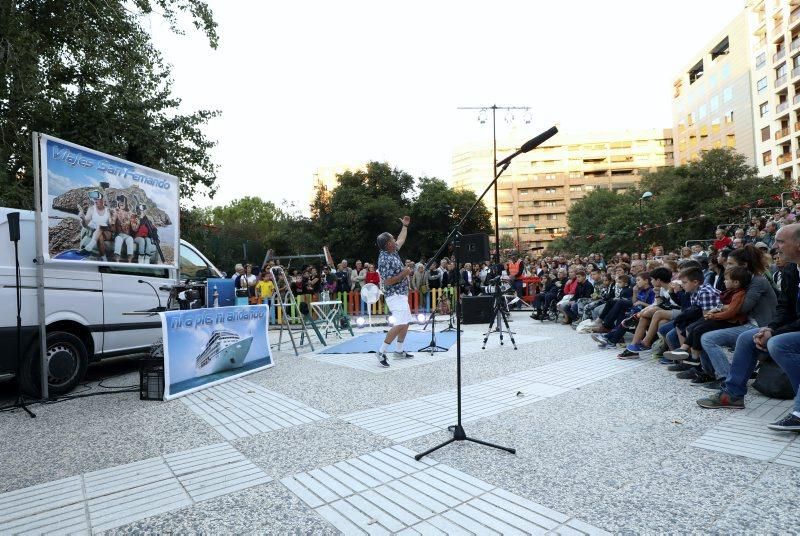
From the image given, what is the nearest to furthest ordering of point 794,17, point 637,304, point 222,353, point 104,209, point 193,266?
1. point 104,209
2. point 222,353
3. point 637,304
4. point 193,266
5. point 794,17

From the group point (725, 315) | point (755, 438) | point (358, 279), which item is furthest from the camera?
point (358, 279)

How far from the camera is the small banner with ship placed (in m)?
5.50

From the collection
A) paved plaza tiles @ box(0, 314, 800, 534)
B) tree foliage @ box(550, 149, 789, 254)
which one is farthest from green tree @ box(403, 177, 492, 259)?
paved plaza tiles @ box(0, 314, 800, 534)

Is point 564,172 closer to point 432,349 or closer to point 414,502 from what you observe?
point 432,349

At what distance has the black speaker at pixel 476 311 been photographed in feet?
40.5

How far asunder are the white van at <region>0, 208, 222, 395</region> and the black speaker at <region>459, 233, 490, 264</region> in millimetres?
4525

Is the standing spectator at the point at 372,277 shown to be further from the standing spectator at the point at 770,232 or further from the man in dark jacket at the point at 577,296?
the standing spectator at the point at 770,232

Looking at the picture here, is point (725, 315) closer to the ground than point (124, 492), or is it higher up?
higher up

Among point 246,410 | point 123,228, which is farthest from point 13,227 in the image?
point 246,410

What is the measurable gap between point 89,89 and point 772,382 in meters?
17.0

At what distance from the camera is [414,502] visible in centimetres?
277

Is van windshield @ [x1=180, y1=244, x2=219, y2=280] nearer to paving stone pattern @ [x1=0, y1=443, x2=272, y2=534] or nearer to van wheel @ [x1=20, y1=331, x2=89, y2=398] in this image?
van wheel @ [x1=20, y1=331, x2=89, y2=398]

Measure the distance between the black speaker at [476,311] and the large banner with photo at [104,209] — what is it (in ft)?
24.2

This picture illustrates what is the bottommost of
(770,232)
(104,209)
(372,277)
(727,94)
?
(372,277)
